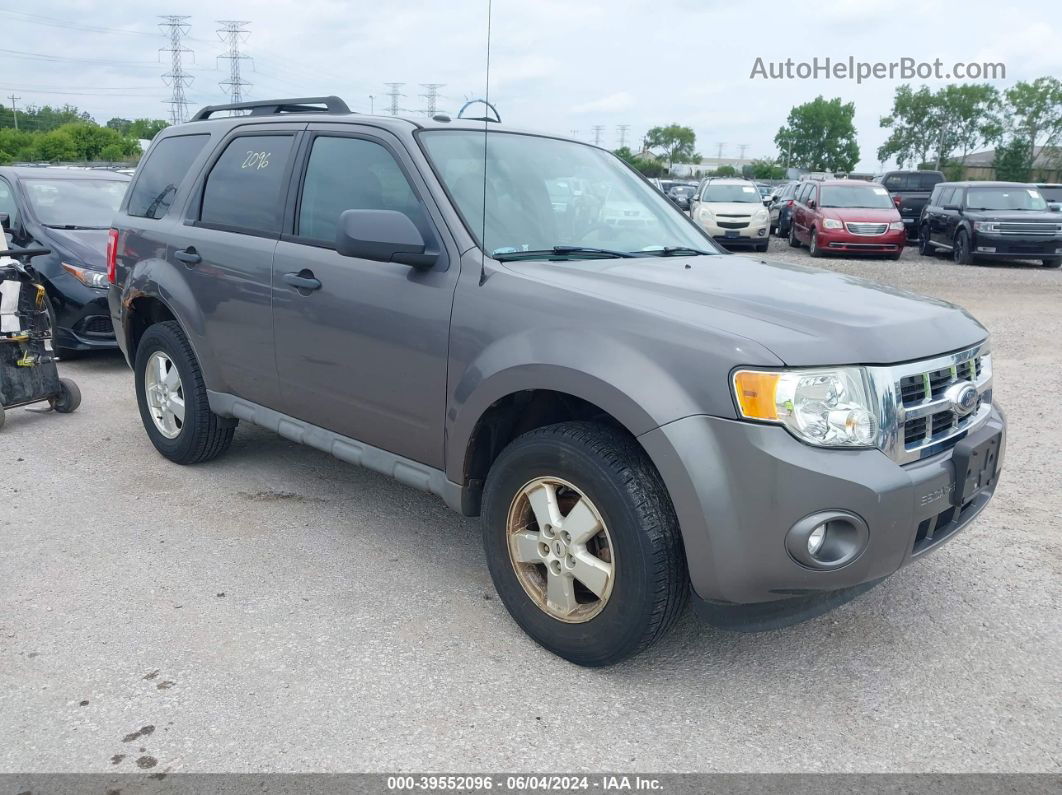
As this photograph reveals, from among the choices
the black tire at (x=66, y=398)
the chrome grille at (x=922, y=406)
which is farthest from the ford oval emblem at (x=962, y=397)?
the black tire at (x=66, y=398)

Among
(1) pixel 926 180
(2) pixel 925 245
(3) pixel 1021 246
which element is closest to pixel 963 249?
(3) pixel 1021 246

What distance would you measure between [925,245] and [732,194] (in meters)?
4.41

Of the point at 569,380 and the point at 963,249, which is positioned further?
the point at 963,249

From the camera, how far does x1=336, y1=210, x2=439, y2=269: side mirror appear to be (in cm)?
343

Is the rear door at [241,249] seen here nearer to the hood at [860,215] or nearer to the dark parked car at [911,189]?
the hood at [860,215]

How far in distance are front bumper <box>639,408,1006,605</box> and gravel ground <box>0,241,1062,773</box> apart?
491 mm

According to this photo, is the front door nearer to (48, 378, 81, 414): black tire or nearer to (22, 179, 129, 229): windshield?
(48, 378, 81, 414): black tire

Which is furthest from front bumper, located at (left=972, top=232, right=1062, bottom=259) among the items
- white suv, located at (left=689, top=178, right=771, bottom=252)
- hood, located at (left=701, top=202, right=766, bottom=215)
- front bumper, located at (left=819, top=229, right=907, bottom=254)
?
hood, located at (left=701, top=202, right=766, bottom=215)

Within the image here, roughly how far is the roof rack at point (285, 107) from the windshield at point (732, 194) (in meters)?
16.9

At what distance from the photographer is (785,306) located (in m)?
3.08

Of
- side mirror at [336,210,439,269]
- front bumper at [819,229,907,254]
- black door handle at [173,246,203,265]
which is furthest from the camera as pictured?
front bumper at [819,229,907,254]

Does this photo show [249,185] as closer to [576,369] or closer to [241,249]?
[241,249]

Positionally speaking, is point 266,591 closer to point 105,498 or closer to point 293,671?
point 293,671

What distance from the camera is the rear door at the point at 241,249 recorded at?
4.41 meters
